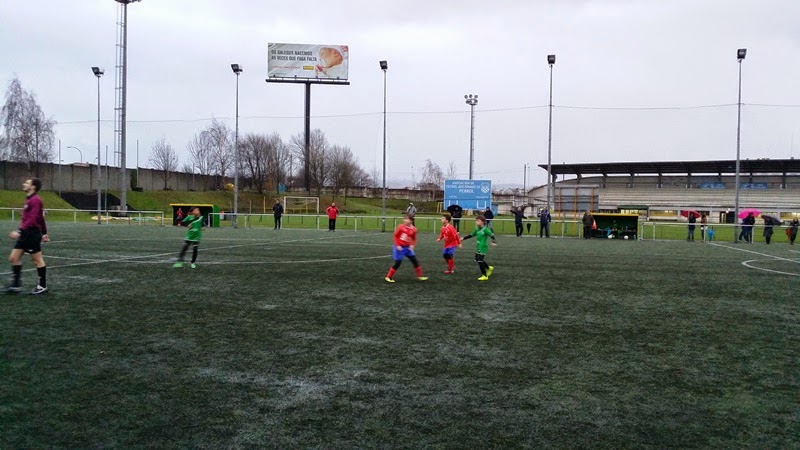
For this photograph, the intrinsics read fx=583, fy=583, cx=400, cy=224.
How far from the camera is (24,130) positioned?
201 feet

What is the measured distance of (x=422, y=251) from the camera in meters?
20.8

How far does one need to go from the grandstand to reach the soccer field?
197 ft

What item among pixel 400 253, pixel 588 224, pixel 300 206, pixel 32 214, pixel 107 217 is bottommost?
pixel 107 217

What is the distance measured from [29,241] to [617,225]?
30.4 metres

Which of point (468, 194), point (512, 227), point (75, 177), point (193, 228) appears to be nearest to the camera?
point (193, 228)

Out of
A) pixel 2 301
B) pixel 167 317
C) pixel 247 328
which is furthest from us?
pixel 2 301

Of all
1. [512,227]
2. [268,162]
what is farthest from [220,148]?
[512,227]

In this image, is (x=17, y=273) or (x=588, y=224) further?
(x=588, y=224)

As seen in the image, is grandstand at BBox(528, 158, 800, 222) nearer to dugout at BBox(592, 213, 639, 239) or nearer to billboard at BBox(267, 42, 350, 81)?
billboard at BBox(267, 42, 350, 81)

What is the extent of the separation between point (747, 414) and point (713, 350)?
2198 millimetres

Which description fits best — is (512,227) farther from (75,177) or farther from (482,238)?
(75,177)

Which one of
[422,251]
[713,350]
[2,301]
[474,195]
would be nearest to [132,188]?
[474,195]

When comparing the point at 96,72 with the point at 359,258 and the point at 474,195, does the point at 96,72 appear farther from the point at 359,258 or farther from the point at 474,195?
the point at 359,258

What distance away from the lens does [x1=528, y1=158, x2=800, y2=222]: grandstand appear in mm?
72250
